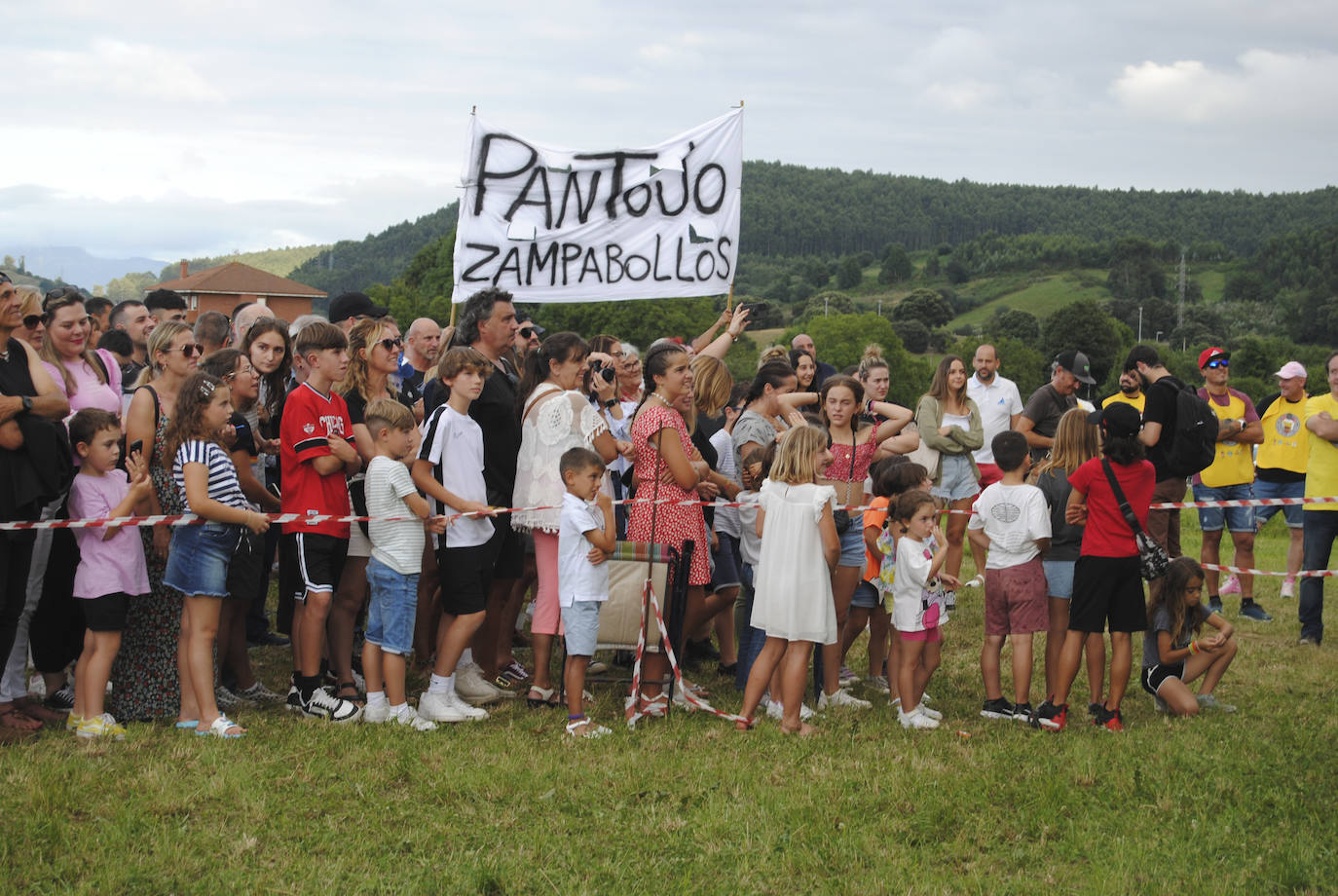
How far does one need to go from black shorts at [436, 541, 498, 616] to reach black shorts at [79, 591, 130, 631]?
1749 mm

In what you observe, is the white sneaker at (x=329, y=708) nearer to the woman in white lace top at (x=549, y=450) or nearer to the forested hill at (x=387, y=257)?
the woman in white lace top at (x=549, y=450)

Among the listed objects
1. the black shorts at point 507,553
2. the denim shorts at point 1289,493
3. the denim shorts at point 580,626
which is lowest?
the denim shorts at point 580,626

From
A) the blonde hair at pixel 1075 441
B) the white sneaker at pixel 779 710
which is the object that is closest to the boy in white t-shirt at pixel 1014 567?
the blonde hair at pixel 1075 441

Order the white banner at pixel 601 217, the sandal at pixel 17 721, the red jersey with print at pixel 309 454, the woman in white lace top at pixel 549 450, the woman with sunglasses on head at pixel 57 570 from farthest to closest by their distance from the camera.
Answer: the white banner at pixel 601 217
the woman in white lace top at pixel 549 450
the red jersey with print at pixel 309 454
the woman with sunglasses on head at pixel 57 570
the sandal at pixel 17 721

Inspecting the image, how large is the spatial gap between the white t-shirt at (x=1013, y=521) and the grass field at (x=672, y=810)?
3.51ft

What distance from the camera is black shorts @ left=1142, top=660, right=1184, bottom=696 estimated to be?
290 inches

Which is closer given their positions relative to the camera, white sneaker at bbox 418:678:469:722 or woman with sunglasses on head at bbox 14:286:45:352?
woman with sunglasses on head at bbox 14:286:45:352

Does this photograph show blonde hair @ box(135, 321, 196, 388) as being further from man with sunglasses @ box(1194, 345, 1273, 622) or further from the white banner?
man with sunglasses @ box(1194, 345, 1273, 622)

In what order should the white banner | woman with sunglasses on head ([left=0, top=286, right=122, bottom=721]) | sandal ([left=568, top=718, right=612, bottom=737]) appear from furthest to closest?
the white banner < sandal ([left=568, top=718, right=612, bottom=737]) < woman with sunglasses on head ([left=0, top=286, right=122, bottom=721])

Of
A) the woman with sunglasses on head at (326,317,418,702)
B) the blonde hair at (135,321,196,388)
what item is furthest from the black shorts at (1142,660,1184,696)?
the blonde hair at (135,321,196,388)

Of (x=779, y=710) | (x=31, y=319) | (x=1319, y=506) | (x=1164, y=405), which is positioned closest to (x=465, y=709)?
(x=779, y=710)

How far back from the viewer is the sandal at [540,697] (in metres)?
7.11

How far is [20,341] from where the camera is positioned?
6152 millimetres

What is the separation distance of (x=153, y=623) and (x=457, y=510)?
5.95 ft
